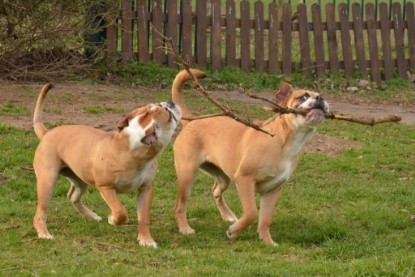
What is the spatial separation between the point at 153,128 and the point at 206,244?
1.13 m

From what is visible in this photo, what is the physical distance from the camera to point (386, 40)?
733 inches

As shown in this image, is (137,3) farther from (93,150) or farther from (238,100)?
(93,150)

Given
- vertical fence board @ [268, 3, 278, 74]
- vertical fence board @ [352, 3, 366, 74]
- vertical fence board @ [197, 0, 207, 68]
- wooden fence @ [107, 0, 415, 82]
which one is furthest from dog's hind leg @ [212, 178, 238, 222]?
vertical fence board @ [352, 3, 366, 74]

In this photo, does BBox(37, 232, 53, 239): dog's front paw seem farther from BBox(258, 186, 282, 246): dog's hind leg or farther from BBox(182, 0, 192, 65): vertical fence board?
BBox(182, 0, 192, 65): vertical fence board

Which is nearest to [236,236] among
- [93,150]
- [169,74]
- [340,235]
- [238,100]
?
→ [340,235]

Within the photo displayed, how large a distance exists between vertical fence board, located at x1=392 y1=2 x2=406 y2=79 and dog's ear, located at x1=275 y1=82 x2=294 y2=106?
11.3m

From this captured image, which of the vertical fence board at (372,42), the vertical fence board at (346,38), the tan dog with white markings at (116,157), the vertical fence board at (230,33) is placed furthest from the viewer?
the vertical fence board at (372,42)

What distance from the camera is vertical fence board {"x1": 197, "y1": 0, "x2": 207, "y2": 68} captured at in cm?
1725

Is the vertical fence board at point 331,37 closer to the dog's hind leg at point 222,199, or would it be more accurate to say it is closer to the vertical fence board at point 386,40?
the vertical fence board at point 386,40

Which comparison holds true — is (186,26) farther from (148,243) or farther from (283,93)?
(148,243)

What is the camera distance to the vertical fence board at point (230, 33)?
17.4 meters

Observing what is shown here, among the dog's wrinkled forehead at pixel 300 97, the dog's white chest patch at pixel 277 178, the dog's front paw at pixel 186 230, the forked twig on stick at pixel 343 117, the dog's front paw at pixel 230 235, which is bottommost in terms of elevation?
the dog's front paw at pixel 186 230

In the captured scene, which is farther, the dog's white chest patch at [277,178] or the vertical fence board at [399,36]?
the vertical fence board at [399,36]

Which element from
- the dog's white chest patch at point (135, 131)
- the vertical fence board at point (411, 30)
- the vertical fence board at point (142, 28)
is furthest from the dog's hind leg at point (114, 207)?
the vertical fence board at point (411, 30)
